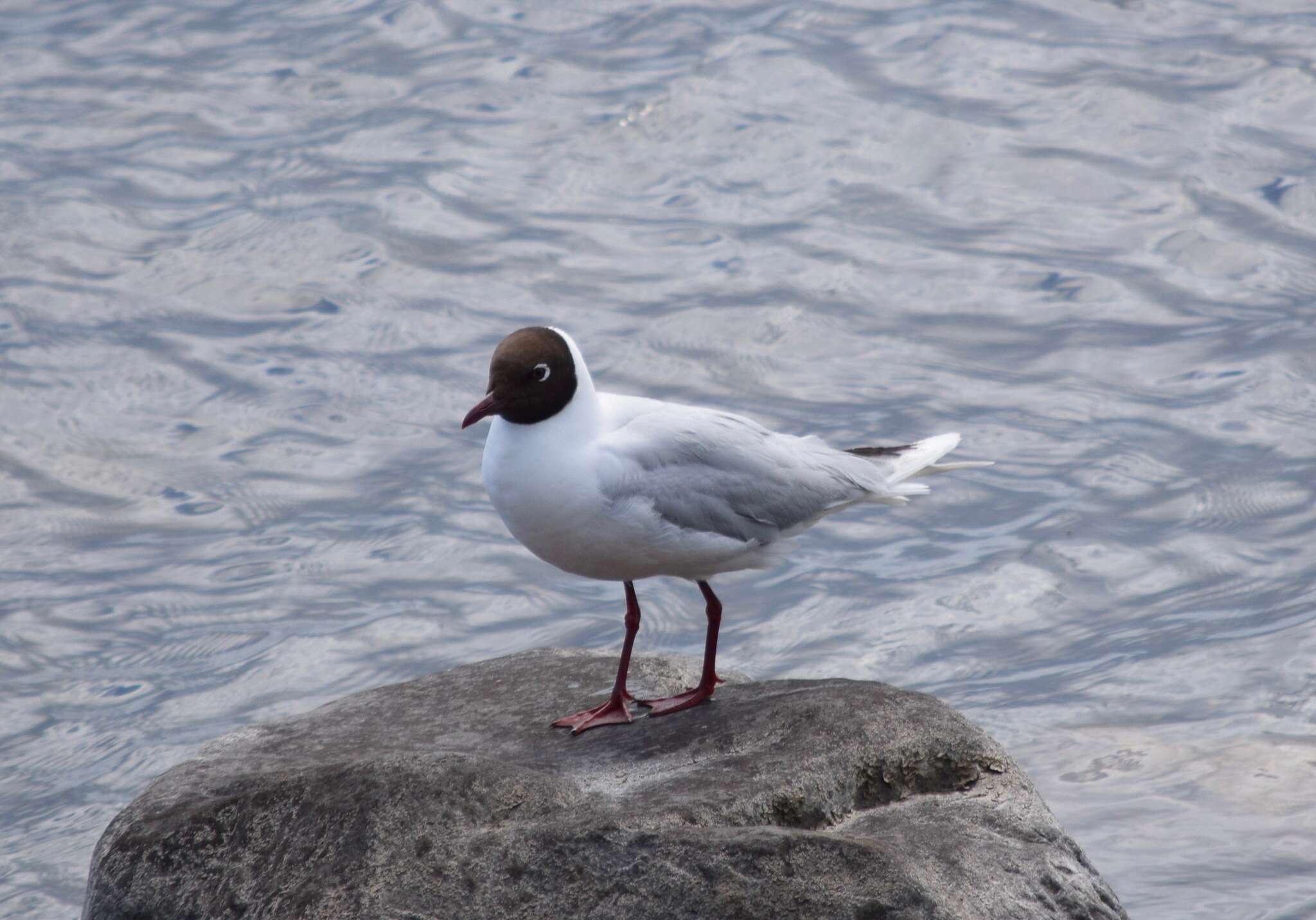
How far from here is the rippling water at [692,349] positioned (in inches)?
362

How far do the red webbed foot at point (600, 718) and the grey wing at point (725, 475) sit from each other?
651 millimetres

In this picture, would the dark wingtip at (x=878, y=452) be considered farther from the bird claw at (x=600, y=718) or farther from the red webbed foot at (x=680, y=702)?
the bird claw at (x=600, y=718)

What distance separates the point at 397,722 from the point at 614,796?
1122 millimetres

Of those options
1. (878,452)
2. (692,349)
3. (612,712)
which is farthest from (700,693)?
(692,349)

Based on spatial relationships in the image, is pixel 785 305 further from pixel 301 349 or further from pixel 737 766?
pixel 737 766

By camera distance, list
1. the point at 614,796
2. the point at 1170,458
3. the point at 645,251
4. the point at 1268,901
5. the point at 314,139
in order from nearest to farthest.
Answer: the point at 614,796, the point at 1268,901, the point at 1170,458, the point at 645,251, the point at 314,139

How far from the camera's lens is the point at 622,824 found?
4.54m

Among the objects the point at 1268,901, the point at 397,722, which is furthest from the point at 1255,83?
the point at 397,722

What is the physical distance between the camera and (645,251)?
1277 cm

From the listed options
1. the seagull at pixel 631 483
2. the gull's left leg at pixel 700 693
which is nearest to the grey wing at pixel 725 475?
the seagull at pixel 631 483

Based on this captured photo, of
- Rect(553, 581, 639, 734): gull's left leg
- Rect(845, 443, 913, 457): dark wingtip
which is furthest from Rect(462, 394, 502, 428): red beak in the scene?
Rect(845, 443, 913, 457): dark wingtip

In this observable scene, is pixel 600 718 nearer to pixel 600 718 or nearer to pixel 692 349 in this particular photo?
pixel 600 718

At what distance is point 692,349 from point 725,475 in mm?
5959

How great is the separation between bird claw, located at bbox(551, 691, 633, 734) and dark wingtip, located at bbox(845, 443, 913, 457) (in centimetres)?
142
